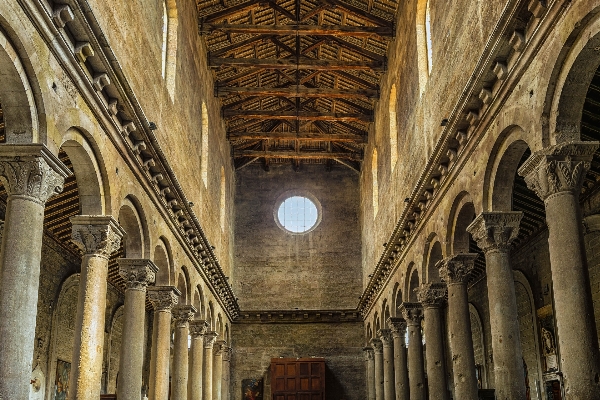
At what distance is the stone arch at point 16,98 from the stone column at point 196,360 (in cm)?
1378

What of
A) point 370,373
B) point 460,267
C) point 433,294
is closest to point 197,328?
point 433,294

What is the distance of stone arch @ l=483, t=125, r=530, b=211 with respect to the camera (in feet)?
36.0

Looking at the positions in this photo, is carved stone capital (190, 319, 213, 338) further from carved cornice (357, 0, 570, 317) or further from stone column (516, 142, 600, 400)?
stone column (516, 142, 600, 400)

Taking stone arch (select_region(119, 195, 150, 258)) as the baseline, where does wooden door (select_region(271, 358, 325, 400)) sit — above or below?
below

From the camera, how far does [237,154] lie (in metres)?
31.6

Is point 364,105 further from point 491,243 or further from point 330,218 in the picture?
point 491,243

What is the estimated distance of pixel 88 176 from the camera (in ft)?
37.0

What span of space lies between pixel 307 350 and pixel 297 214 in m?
6.26

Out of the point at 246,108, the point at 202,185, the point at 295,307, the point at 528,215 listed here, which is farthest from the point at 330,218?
the point at 528,215

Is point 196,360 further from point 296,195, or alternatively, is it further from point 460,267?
point 296,195

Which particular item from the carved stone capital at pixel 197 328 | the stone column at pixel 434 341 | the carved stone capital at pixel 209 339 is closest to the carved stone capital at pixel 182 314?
the carved stone capital at pixel 197 328

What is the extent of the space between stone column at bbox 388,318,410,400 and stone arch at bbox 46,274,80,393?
376 inches

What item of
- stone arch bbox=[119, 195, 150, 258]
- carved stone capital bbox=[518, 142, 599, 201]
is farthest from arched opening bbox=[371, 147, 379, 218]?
carved stone capital bbox=[518, 142, 599, 201]

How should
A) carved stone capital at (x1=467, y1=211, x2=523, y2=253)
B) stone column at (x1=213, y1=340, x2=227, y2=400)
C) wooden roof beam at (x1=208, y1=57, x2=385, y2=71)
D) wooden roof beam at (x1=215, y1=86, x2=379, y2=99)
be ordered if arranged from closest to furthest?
1. carved stone capital at (x1=467, y1=211, x2=523, y2=253)
2. wooden roof beam at (x1=208, y1=57, x2=385, y2=71)
3. wooden roof beam at (x1=215, y1=86, x2=379, y2=99)
4. stone column at (x1=213, y1=340, x2=227, y2=400)
